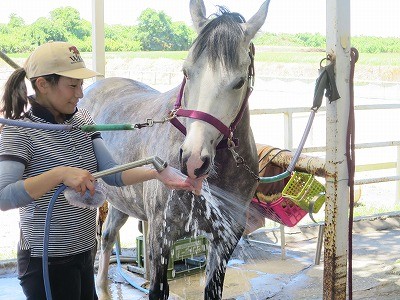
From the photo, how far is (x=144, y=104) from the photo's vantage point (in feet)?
14.0

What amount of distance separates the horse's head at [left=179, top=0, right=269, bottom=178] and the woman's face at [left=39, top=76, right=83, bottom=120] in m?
0.50

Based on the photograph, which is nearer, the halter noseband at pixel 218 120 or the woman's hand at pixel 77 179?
the woman's hand at pixel 77 179

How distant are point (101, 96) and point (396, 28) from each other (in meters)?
19.9

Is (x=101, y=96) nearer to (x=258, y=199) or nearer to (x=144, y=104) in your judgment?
(x=144, y=104)

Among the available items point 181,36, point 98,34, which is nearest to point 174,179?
point 98,34

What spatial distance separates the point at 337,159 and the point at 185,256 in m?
2.31

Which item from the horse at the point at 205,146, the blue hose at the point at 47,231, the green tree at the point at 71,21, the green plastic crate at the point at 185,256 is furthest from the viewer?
the green tree at the point at 71,21

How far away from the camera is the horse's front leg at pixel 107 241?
4.81 m

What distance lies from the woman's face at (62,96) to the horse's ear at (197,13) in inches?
36.5

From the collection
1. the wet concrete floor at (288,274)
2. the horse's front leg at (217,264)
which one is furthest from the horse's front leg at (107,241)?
the horse's front leg at (217,264)

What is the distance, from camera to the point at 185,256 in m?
5.07

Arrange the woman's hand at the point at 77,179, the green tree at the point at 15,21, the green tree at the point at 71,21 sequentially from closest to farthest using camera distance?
the woman's hand at the point at 77,179, the green tree at the point at 15,21, the green tree at the point at 71,21

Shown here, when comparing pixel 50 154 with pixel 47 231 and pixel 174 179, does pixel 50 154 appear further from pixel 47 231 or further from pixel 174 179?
pixel 174 179

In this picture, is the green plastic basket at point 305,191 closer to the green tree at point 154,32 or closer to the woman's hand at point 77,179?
the woman's hand at point 77,179
